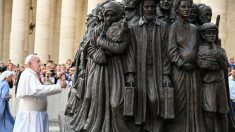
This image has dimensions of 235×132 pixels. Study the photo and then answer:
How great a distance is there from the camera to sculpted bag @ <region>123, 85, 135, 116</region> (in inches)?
221

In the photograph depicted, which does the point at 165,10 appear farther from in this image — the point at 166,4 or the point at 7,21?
the point at 7,21

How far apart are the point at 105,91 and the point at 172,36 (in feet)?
3.62

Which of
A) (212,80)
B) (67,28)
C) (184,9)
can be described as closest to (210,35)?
(184,9)

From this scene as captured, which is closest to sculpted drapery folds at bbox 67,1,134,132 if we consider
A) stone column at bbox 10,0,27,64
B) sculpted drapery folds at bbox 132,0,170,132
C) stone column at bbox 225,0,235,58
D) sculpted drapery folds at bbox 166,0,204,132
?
sculpted drapery folds at bbox 132,0,170,132

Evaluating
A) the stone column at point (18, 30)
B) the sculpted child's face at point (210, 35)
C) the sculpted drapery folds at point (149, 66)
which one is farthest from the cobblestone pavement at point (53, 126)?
the stone column at point (18, 30)

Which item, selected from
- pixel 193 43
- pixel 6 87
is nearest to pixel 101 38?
pixel 193 43

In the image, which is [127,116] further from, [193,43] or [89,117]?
[193,43]

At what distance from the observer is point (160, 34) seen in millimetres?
6031

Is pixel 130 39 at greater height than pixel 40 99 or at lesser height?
greater

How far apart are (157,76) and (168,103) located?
414 mm

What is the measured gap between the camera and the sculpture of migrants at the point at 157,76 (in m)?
5.79

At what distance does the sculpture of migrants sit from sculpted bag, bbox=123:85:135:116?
0.03 meters

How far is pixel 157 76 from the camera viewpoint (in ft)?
19.5

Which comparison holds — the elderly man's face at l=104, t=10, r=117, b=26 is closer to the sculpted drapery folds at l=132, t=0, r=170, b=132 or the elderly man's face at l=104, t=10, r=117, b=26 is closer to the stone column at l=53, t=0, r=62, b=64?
the sculpted drapery folds at l=132, t=0, r=170, b=132
